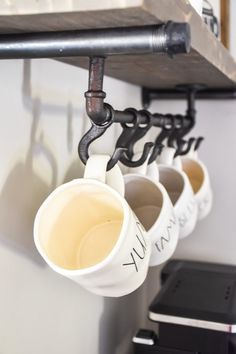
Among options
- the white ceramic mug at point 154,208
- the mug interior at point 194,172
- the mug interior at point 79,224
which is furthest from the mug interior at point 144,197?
the mug interior at point 194,172

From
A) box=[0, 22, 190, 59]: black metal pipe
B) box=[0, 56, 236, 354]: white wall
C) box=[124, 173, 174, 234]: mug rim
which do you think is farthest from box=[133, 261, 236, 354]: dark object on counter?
box=[0, 22, 190, 59]: black metal pipe

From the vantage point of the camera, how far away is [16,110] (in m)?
0.57

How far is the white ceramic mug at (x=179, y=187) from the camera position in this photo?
845mm

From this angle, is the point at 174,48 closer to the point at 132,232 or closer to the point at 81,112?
the point at 132,232

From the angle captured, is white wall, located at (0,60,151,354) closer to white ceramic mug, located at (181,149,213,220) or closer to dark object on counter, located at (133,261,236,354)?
dark object on counter, located at (133,261,236,354)

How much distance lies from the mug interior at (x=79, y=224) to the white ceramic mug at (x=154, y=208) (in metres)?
0.07

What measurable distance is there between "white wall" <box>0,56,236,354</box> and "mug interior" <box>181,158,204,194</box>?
0.19 meters

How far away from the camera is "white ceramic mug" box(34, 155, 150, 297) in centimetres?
52

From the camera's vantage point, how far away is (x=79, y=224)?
0.63 metres

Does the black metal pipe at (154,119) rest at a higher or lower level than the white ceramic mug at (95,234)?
higher

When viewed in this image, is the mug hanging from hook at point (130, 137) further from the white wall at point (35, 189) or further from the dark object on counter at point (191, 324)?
the dark object on counter at point (191, 324)

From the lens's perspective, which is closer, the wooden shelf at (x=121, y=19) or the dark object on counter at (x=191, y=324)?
the wooden shelf at (x=121, y=19)

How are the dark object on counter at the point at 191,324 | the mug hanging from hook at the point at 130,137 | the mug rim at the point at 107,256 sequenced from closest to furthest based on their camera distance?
the mug rim at the point at 107,256
the mug hanging from hook at the point at 130,137
the dark object on counter at the point at 191,324

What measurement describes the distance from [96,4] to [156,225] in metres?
0.37
